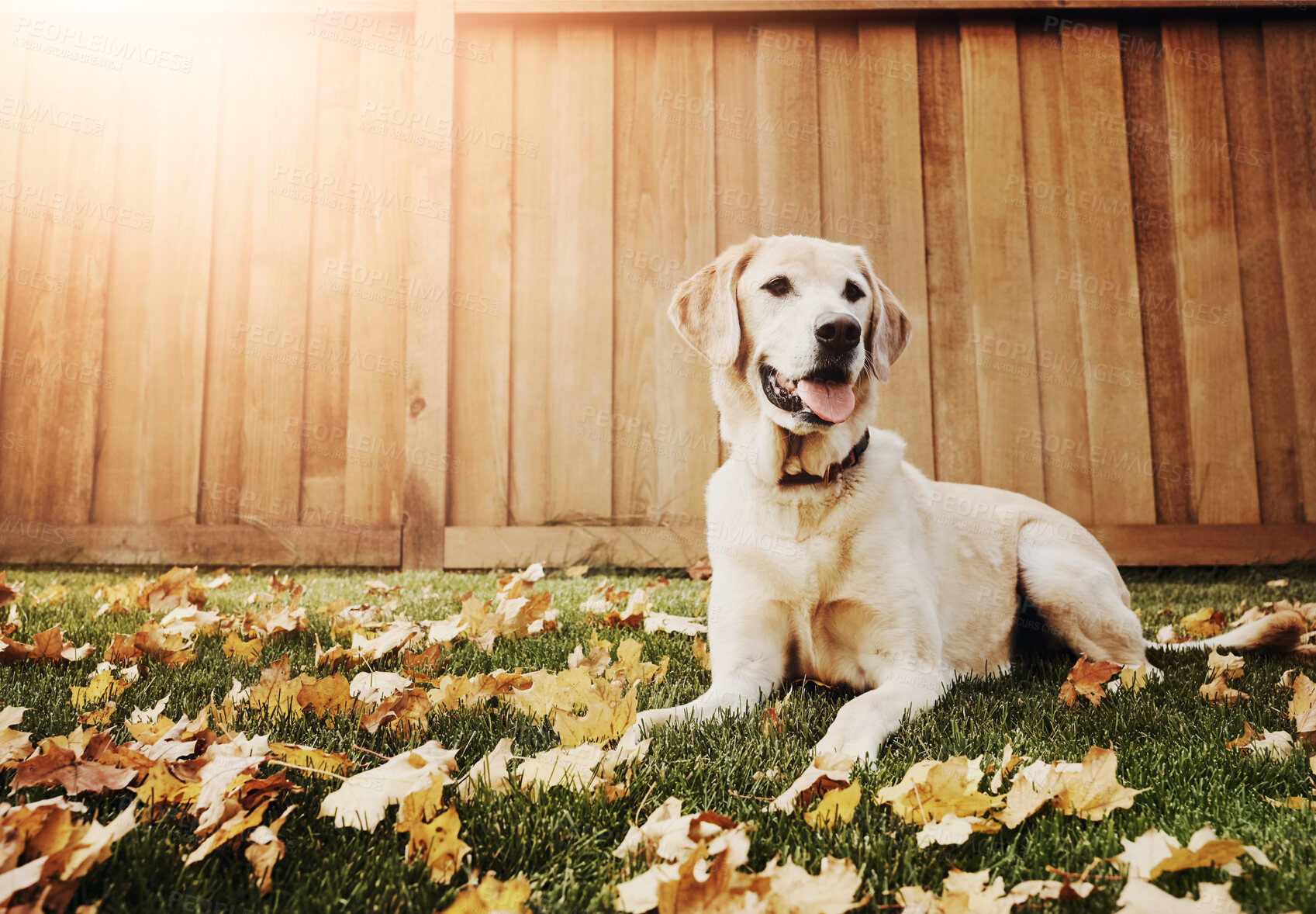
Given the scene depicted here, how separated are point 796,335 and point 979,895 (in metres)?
1.55

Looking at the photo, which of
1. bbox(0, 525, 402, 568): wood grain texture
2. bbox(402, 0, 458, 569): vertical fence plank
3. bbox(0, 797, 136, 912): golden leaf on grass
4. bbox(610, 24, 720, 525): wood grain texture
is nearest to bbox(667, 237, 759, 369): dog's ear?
bbox(0, 797, 136, 912): golden leaf on grass

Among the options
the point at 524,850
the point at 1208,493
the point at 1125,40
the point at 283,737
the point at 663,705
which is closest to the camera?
the point at 524,850

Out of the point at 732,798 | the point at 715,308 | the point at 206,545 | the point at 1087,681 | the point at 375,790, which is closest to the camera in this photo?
the point at 375,790

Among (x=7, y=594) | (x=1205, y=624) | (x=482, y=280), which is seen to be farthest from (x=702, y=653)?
(x=482, y=280)

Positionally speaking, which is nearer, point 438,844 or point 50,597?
point 438,844

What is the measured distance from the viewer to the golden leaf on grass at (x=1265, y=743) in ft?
4.62

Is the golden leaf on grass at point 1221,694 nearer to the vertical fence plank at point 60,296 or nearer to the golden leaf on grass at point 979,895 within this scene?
the golden leaf on grass at point 979,895

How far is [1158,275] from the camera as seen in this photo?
15.0 feet

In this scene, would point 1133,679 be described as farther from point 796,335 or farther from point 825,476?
point 796,335

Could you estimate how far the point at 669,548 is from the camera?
14.7ft

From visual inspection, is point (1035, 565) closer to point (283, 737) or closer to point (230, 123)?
point (283, 737)

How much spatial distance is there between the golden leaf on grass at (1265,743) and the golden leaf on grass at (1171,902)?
27.2 inches

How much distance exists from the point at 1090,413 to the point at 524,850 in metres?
4.53

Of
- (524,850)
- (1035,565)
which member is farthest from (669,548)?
(524,850)
